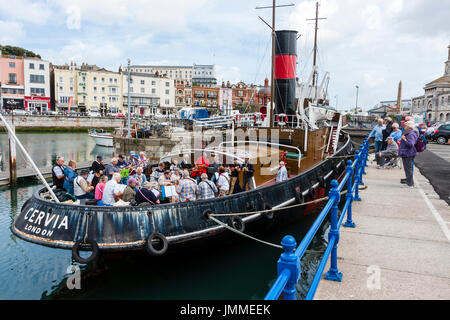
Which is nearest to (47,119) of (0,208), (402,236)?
(0,208)

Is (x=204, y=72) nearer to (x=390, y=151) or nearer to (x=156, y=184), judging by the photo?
(x=390, y=151)

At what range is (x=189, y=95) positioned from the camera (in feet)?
339

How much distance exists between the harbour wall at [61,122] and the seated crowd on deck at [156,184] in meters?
52.0

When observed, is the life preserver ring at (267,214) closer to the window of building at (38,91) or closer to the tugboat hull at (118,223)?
the tugboat hull at (118,223)

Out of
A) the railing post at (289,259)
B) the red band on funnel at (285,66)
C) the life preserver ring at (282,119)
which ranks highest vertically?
the red band on funnel at (285,66)

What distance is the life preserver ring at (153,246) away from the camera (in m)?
6.59

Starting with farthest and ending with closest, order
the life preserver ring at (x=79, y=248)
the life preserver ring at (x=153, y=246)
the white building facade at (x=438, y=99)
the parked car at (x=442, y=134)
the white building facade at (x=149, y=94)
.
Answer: the white building facade at (x=438, y=99)
the white building facade at (x=149, y=94)
the parked car at (x=442, y=134)
the life preserver ring at (x=153, y=246)
the life preserver ring at (x=79, y=248)

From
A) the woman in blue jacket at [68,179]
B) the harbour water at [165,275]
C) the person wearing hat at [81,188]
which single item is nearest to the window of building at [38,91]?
the harbour water at [165,275]

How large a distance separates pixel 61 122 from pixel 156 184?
64756mm

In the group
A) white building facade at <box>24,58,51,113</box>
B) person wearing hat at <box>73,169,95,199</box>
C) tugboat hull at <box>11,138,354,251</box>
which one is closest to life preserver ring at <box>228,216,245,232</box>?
tugboat hull at <box>11,138,354,251</box>

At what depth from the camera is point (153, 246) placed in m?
6.79

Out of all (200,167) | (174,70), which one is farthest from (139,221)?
(174,70)

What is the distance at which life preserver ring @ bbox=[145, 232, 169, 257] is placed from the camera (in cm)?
659
